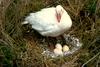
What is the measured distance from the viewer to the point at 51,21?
2.14m

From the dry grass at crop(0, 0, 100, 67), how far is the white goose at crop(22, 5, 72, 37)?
0.07 m

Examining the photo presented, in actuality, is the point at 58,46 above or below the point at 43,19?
below

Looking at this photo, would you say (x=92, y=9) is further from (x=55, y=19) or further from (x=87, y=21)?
(x=55, y=19)

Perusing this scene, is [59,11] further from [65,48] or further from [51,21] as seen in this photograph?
[65,48]

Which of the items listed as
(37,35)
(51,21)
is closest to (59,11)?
(51,21)

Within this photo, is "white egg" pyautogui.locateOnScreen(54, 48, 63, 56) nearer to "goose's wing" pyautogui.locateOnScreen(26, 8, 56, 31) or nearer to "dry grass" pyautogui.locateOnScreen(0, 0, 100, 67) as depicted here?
"dry grass" pyautogui.locateOnScreen(0, 0, 100, 67)

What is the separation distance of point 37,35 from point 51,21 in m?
0.15

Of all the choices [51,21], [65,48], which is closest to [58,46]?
[65,48]

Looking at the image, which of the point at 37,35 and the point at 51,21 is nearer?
the point at 51,21

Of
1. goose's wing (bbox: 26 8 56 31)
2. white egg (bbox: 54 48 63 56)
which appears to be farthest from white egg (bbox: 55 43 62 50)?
goose's wing (bbox: 26 8 56 31)

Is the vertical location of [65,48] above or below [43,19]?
below

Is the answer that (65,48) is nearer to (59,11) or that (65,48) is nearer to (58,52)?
(58,52)

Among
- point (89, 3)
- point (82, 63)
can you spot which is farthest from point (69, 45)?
point (89, 3)

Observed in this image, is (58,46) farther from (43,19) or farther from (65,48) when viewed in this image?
(43,19)
